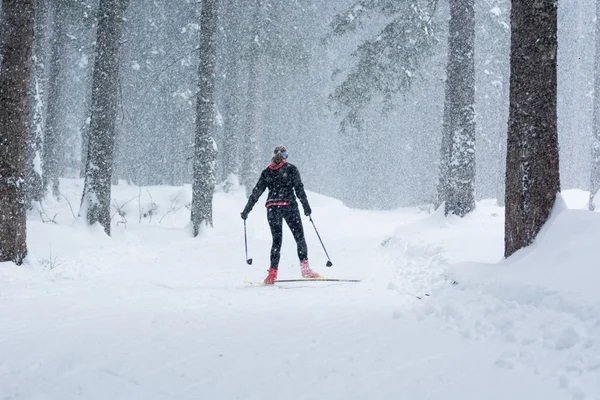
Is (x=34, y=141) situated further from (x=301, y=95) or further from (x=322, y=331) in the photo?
(x=301, y=95)

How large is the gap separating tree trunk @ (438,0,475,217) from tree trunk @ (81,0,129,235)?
8.13 m

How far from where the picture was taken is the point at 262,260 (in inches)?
434

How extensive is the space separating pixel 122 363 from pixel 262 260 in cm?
724

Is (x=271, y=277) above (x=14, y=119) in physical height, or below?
below

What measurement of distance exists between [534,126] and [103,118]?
9208 mm

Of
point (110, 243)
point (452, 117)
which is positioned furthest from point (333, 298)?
point (452, 117)

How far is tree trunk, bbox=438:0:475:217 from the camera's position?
12352 millimetres

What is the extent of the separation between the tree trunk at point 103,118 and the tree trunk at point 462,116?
26.7 feet

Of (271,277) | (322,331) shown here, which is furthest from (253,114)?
(322,331)

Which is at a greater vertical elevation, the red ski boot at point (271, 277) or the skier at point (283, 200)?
the skier at point (283, 200)

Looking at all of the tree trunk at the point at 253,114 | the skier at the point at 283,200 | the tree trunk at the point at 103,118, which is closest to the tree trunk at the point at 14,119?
the skier at the point at 283,200

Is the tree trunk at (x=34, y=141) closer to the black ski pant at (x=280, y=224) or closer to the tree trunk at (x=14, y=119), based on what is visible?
the tree trunk at (x=14, y=119)

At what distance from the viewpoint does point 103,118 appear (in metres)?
11.3

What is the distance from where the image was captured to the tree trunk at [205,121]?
1412 centimetres
